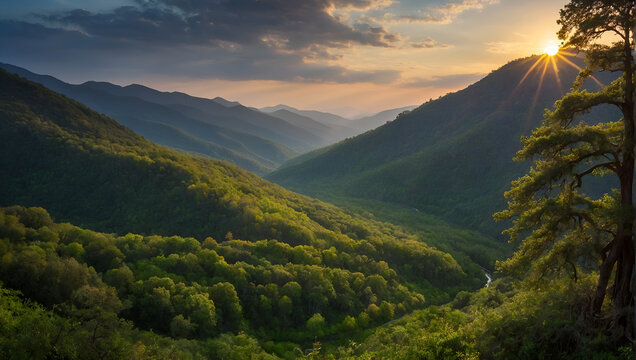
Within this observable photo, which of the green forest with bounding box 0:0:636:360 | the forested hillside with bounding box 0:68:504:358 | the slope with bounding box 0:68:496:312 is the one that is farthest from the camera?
the slope with bounding box 0:68:496:312

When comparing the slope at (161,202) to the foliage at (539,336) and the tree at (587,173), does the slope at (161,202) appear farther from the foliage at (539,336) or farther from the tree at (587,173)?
the tree at (587,173)

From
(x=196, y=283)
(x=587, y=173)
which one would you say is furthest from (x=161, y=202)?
(x=587, y=173)

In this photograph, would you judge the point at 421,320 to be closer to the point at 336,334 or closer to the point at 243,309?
the point at 336,334

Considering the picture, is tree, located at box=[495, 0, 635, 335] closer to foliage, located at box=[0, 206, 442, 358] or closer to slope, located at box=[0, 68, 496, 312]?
foliage, located at box=[0, 206, 442, 358]

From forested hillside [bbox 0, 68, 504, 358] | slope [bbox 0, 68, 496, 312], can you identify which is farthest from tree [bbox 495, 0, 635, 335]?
slope [bbox 0, 68, 496, 312]

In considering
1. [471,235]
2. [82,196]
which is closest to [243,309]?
[82,196]
